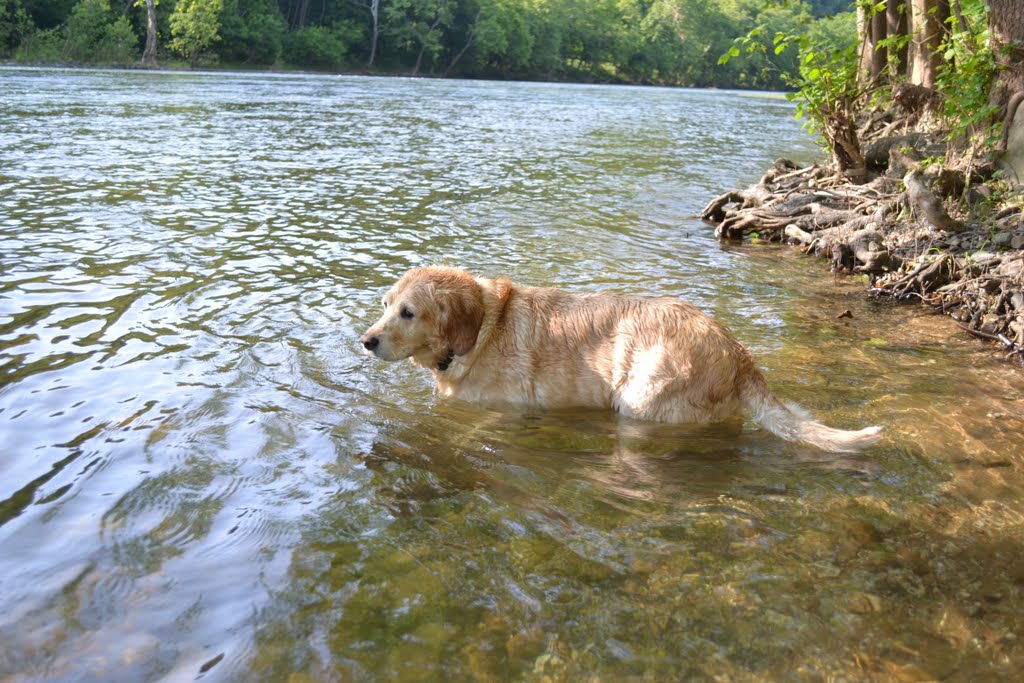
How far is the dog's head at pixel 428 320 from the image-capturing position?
594cm

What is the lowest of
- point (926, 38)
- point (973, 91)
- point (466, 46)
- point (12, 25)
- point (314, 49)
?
point (973, 91)

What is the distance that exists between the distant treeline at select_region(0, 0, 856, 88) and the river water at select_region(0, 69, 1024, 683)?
7.92 m

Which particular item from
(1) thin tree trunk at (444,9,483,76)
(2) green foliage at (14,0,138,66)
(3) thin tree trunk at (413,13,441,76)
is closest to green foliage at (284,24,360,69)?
(3) thin tree trunk at (413,13,441,76)

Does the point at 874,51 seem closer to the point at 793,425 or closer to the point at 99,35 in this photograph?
the point at 793,425

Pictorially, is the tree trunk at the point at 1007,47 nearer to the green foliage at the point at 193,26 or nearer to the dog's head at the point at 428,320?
the dog's head at the point at 428,320

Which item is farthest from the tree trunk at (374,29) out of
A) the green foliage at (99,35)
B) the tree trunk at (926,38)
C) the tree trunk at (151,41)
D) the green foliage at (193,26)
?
the tree trunk at (926,38)

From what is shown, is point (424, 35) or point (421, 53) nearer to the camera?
point (424, 35)

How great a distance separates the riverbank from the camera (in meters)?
8.19

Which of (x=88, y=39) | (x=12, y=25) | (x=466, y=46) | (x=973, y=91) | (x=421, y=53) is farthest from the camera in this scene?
(x=466, y=46)

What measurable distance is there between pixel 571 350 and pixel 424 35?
294ft

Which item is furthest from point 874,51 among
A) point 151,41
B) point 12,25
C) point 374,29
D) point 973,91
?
point 374,29

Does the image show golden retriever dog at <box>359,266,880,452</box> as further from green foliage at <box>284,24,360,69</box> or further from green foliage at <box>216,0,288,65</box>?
green foliage at <box>284,24,360,69</box>

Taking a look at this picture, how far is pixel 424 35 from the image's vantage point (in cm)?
8869

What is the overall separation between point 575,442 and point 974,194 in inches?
294
